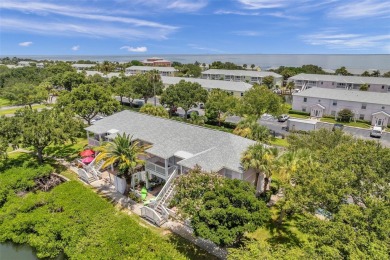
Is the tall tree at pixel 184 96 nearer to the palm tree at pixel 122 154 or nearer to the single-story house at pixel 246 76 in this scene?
the palm tree at pixel 122 154

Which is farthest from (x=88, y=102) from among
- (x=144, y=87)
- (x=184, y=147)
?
(x=144, y=87)

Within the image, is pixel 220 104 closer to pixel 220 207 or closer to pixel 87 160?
pixel 87 160

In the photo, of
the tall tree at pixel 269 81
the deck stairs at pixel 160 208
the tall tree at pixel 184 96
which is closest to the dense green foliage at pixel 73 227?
the deck stairs at pixel 160 208

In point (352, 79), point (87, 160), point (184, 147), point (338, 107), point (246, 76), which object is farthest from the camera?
point (246, 76)

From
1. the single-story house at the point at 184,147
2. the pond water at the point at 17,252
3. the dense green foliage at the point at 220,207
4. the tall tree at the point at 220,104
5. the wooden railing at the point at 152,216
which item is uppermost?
the tall tree at the point at 220,104

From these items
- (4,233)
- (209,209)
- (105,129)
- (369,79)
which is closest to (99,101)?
(105,129)

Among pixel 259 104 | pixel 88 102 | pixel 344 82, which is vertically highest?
pixel 344 82

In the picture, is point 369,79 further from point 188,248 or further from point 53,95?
point 53,95
